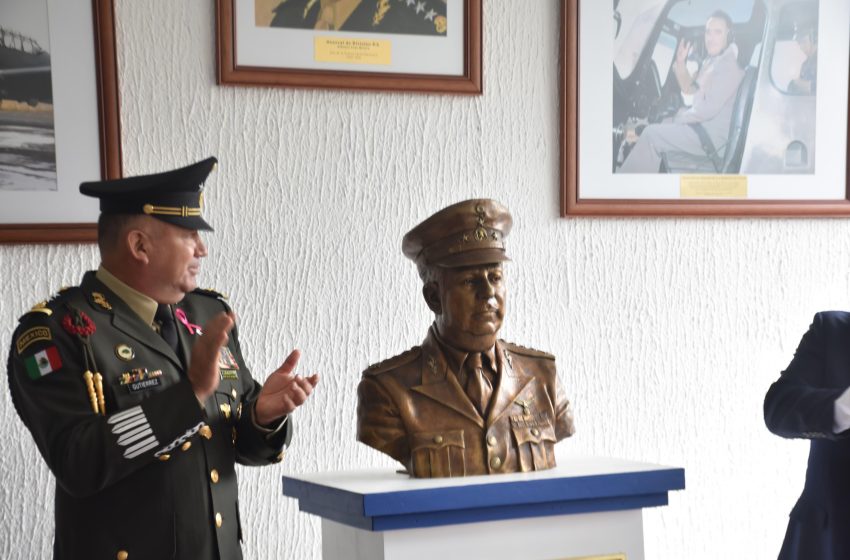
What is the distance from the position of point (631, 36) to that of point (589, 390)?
0.93m

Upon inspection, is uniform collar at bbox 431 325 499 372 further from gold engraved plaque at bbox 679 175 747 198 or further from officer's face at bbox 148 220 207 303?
gold engraved plaque at bbox 679 175 747 198

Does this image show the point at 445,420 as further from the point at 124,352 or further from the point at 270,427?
the point at 124,352

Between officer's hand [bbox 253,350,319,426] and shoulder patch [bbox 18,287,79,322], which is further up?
shoulder patch [bbox 18,287,79,322]

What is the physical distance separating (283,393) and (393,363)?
1.04ft

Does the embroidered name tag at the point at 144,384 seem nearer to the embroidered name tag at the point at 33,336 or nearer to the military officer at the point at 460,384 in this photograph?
the embroidered name tag at the point at 33,336

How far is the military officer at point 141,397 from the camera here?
1991mm

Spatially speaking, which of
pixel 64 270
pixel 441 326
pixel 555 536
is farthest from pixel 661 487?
pixel 64 270

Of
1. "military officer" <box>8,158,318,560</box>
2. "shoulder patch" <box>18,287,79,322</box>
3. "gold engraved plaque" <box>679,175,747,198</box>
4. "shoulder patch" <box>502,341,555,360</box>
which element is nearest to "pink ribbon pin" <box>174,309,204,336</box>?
"military officer" <box>8,158,318,560</box>

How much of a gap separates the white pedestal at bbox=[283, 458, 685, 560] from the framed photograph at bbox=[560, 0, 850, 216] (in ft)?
3.11

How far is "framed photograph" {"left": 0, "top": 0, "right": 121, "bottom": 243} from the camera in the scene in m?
2.70

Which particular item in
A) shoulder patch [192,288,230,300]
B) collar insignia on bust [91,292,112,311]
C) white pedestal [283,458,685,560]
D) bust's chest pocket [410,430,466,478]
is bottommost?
white pedestal [283,458,685,560]

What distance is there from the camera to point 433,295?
2451 mm

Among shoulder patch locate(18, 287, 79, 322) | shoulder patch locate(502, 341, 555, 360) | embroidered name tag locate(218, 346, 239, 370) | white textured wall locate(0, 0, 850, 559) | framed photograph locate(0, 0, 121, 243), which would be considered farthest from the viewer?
white textured wall locate(0, 0, 850, 559)

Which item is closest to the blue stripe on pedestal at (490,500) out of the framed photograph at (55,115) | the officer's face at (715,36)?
the framed photograph at (55,115)
